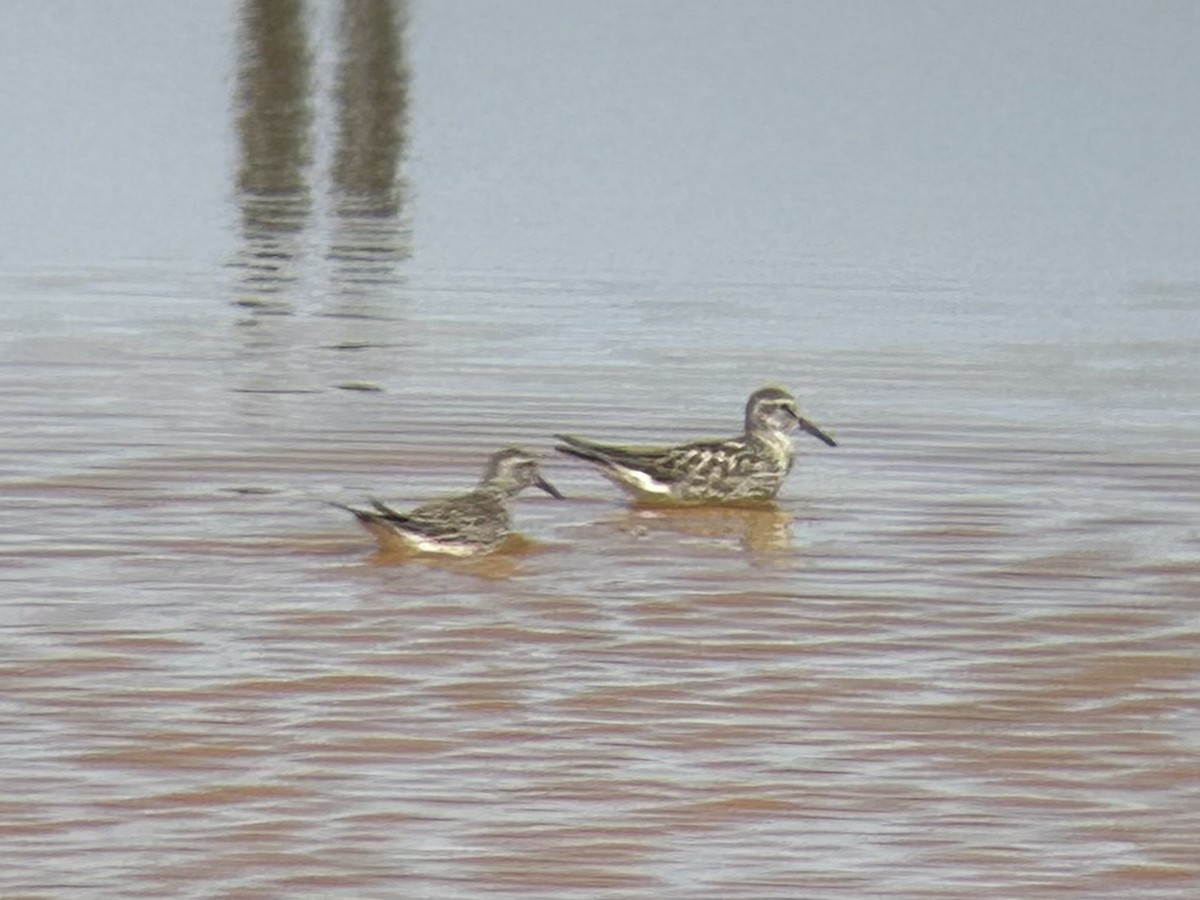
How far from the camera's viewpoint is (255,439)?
12266 millimetres

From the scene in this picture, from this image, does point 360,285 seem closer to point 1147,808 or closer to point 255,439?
point 255,439

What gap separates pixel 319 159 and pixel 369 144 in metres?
0.48

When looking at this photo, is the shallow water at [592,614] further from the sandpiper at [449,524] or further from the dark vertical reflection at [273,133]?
the dark vertical reflection at [273,133]

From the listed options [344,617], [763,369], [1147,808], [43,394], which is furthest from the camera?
[763,369]

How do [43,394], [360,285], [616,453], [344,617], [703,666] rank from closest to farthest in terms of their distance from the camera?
1. [703,666]
2. [344,617]
3. [616,453]
4. [43,394]
5. [360,285]

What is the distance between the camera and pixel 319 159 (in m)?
22.2

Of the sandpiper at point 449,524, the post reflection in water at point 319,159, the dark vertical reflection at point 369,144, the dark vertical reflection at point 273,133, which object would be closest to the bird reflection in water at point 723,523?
the sandpiper at point 449,524

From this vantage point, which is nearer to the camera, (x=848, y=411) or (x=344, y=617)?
(x=344, y=617)

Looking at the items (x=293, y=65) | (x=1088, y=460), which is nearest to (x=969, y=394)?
(x=1088, y=460)

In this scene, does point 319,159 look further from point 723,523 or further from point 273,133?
point 723,523

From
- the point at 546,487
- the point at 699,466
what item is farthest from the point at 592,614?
the point at 699,466

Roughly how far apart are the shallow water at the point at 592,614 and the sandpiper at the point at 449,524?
100mm

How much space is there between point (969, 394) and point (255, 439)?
10.7 feet

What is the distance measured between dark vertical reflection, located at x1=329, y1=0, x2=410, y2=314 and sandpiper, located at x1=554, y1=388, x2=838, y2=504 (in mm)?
5714
